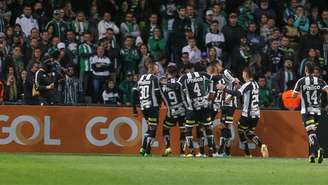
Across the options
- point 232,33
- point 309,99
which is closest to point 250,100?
point 309,99

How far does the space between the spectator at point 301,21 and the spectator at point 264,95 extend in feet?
11.4

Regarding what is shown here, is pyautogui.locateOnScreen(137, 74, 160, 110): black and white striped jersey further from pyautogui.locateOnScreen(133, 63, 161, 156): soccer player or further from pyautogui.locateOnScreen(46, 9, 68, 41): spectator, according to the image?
pyautogui.locateOnScreen(46, 9, 68, 41): spectator

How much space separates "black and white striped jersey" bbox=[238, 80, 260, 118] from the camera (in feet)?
80.9

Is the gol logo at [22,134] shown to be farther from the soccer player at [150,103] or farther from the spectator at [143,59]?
the spectator at [143,59]

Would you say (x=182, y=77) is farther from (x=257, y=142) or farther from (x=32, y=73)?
(x=32, y=73)

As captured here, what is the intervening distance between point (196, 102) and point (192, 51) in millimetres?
4330

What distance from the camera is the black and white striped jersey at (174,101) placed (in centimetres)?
2450

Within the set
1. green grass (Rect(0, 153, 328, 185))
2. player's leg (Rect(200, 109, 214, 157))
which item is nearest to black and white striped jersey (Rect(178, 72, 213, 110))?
player's leg (Rect(200, 109, 214, 157))

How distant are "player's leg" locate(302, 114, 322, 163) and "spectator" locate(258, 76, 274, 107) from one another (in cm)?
537

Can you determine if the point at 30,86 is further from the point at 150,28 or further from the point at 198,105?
the point at 150,28

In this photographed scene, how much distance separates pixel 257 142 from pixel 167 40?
18.5 ft

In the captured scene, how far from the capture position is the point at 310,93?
22266 mm

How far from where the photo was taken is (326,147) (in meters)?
25.2

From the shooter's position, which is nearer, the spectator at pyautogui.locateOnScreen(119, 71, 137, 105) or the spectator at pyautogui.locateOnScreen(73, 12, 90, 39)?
the spectator at pyautogui.locateOnScreen(119, 71, 137, 105)
